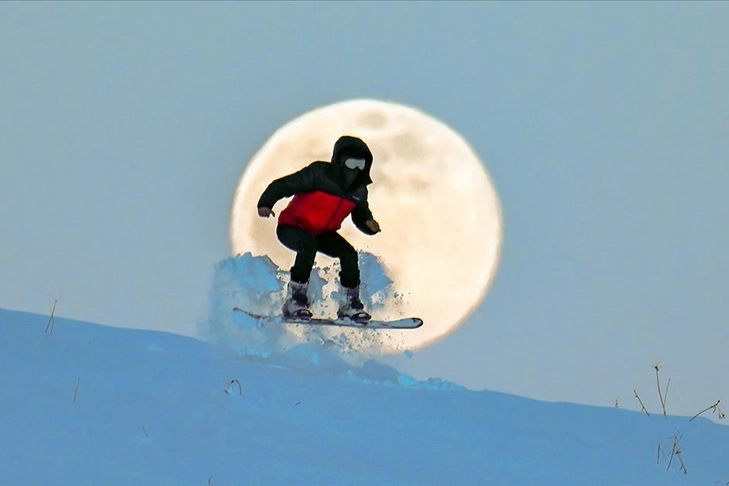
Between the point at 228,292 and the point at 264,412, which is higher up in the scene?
the point at 228,292

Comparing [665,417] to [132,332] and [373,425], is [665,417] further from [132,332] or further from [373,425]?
[132,332]

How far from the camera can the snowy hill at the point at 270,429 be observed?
18.2 ft

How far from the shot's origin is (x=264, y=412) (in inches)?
264

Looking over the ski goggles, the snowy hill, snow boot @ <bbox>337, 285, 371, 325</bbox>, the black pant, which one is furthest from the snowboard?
the snowy hill

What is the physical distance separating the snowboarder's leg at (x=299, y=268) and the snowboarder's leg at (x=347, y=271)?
159 mm

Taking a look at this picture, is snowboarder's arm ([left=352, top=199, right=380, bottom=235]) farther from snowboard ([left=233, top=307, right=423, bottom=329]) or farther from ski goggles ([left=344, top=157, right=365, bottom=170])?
snowboard ([left=233, top=307, right=423, bottom=329])

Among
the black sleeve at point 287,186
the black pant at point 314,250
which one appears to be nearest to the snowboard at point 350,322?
the black pant at point 314,250

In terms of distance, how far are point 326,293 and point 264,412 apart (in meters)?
4.09

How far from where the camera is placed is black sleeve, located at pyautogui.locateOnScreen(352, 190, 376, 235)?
10.4m

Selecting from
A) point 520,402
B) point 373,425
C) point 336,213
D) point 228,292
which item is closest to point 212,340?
point 228,292

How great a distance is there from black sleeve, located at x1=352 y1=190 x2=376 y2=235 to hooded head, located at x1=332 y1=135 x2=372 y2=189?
0.22 meters

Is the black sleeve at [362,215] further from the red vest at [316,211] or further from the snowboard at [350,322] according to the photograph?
the snowboard at [350,322]

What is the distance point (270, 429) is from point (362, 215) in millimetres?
4223

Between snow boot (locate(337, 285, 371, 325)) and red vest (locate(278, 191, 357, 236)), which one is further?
snow boot (locate(337, 285, 371, 325))
